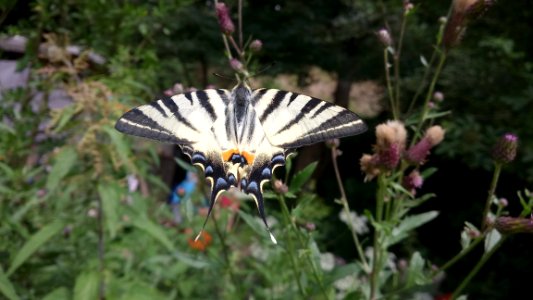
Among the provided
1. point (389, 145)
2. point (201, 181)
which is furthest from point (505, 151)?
point (201, 181)

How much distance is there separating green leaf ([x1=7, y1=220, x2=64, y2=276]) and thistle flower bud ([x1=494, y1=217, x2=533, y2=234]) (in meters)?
1.44

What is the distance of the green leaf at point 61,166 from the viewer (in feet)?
5.99

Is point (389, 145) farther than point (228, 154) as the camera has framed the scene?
No

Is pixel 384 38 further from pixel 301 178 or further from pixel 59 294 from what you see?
pixel 59 294

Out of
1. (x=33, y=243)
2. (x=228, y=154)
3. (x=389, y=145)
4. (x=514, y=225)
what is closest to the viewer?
(x=514, y=225)

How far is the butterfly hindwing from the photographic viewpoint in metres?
1.26

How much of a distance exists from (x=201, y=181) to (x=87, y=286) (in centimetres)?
54

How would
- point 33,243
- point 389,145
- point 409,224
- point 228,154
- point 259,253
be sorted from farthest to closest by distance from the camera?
point 259,253
point 33,243
point 409,224
point 228,154
point 389,145

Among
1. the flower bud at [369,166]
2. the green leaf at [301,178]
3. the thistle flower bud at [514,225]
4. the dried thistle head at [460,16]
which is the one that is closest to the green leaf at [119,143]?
the green leaf at [301,178]

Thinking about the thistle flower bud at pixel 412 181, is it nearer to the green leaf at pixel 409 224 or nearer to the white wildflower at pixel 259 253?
the green leaf at pixel 409 224

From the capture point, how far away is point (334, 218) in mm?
5086

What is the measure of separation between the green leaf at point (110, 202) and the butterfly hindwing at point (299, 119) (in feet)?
2.39

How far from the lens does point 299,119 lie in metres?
1.40

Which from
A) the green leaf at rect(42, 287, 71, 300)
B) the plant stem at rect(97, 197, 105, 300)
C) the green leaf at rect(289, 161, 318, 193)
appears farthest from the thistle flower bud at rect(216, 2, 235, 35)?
the green leaf at rect(42, 287, 71, 300)
